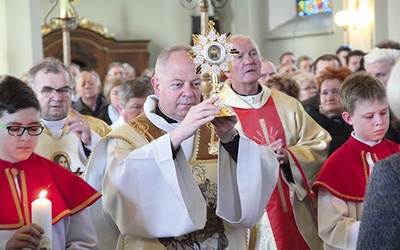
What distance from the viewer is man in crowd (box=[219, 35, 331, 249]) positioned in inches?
217

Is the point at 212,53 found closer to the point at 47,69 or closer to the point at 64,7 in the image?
the point at 47,69

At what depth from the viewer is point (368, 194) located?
7.82 ft

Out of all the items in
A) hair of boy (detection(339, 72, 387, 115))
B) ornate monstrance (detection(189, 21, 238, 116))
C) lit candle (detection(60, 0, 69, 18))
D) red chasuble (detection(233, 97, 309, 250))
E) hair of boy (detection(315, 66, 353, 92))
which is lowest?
red chasuble (detection(233, 97, 309, 250))

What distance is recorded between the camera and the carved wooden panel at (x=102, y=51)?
21656 millimetres

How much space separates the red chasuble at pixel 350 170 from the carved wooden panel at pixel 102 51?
55.5 ft

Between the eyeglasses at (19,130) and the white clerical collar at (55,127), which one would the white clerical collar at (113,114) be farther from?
the eyeglasses at (19,130)

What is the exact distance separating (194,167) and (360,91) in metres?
1.11

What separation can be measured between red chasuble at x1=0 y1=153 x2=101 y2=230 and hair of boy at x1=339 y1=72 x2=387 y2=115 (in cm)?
171

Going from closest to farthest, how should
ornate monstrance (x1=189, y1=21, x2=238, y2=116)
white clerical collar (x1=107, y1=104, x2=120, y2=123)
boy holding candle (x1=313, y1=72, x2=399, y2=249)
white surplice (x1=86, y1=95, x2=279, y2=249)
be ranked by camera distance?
ornate monstrance (x1=189, y1=21, x2=238, y2=116), white surplice (x1=86, y1=95, x2=279, y2=249), boy holding candle (x1=313, y1=72, x2=399, y2=249), white clerical collar (x1=107, y1=104, x2=120, y2=123)

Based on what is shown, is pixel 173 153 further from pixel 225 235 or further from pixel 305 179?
pixel 305 179

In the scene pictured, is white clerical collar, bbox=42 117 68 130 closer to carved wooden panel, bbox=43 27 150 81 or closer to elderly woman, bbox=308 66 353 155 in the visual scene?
elderly woman, bbox=308 66 353 155

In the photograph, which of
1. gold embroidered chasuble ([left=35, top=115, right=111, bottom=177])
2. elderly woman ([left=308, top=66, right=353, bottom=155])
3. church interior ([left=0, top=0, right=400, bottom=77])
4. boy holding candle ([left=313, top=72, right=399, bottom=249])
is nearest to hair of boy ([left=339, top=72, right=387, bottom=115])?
boy holding candle ([left=313, top=72, right=399, bottom=249])

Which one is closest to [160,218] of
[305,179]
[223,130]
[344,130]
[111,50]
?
[223,130]

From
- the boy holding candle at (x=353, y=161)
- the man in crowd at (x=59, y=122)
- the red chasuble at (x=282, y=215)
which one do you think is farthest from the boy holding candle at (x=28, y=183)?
the red chasuble at (x=282, y=215)
